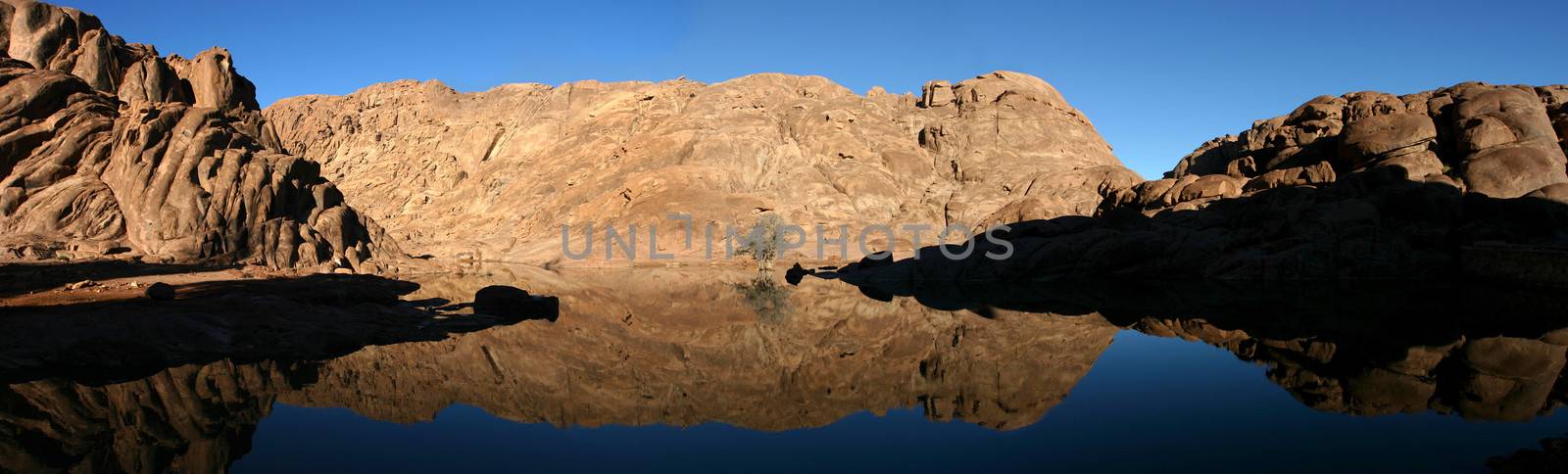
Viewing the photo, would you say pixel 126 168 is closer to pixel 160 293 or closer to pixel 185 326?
pixel 160 293

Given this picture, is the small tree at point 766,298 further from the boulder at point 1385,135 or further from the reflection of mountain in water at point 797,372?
the boulder at point 1385,135

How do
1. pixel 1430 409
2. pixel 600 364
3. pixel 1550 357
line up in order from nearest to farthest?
pixel 1430 409
pixel 1550 357
pixel 600 364

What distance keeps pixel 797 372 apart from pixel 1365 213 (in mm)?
36668

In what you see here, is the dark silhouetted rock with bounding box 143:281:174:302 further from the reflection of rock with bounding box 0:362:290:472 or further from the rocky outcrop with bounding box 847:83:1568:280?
the rocky outcrop with bounding box 847:83:1568:280

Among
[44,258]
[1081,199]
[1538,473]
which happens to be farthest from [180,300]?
[1081,199]

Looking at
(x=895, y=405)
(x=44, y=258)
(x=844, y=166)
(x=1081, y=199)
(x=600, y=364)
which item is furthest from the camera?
(x=844, y=166)

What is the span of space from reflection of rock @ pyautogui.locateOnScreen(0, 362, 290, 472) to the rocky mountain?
23547 mm

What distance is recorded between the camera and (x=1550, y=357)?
14594 mm

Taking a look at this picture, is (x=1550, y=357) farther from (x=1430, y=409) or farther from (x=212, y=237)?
(x=212, y=237)

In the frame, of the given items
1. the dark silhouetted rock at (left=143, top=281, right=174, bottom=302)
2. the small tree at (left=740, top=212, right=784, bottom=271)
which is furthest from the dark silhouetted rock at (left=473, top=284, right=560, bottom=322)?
the small tree at (left=740, top=212, right=784, bottom=271)

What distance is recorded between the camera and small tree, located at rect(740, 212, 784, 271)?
57.2 metres

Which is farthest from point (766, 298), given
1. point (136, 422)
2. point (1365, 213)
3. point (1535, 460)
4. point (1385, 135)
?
point (1385, 135)

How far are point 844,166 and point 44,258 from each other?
216 feet

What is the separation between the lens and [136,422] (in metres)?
10.3
